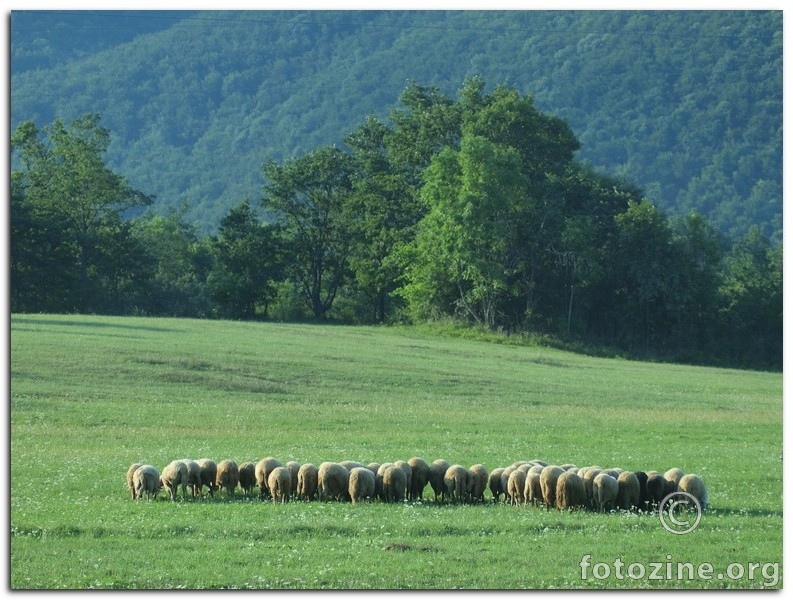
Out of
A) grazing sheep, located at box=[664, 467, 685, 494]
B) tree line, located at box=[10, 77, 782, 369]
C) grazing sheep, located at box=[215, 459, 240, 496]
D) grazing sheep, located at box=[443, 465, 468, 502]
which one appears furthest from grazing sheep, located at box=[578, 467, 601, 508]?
tree line, located at box=[10, 77, 782, 369]

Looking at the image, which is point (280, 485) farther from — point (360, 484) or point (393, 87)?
point (393, 87)

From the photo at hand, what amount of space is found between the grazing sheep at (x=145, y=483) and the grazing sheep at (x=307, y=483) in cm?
245

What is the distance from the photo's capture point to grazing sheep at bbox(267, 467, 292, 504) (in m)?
17.7

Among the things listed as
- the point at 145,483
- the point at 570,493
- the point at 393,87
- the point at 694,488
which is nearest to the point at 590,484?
the point at 570,493

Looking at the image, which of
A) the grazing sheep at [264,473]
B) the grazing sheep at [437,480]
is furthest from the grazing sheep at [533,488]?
the grazing sheep at [264,473]

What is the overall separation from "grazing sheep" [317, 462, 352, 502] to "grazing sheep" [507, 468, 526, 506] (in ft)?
9.00

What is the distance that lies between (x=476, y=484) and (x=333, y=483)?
2.45 m

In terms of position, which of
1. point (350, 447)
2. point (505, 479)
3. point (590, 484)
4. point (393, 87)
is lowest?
point (350, 447)

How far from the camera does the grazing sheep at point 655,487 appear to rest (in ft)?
57.5

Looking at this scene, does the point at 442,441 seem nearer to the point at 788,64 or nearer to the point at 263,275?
the point at 788,64

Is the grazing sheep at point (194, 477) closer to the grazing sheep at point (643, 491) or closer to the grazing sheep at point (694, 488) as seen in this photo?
the grazing sheep at point (643, 491)

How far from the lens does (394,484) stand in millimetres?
17891

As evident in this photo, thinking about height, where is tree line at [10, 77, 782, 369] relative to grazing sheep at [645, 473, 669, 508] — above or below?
above

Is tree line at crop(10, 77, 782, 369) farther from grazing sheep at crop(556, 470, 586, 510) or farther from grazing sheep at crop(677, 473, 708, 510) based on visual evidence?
grazing sheep at crop(556, 470, 586, 510)
